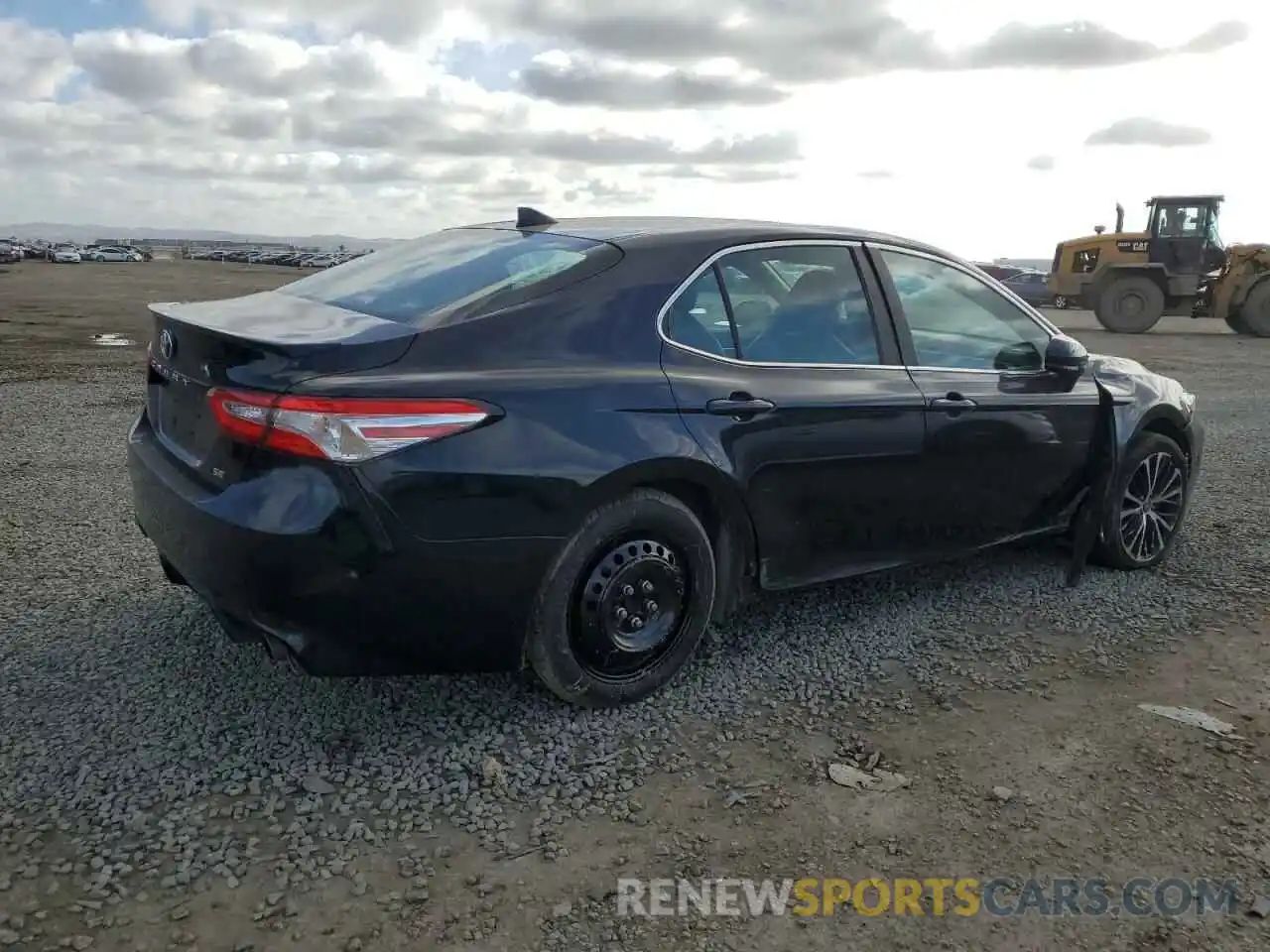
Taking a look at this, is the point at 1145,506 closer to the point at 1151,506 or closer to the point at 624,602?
the point at 1151,506

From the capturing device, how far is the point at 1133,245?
2158cm

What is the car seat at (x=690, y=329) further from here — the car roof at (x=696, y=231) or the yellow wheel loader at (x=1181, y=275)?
the yellow wheel loader at (x=1181, y=275)

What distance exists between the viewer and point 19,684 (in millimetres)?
3229

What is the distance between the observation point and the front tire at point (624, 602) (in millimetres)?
2955

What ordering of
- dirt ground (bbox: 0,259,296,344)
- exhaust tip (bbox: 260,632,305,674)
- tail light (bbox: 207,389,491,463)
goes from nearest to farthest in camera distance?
tail light (bbox: 207,389,491,463)
exhaust tip (bbox: 260,632,305,674)
dirt ground (bbox: 0,259,296,344)

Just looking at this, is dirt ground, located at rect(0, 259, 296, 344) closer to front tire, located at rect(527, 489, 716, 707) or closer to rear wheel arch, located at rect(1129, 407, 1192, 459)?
front tire, located at rect(527, 489, 716, 707)

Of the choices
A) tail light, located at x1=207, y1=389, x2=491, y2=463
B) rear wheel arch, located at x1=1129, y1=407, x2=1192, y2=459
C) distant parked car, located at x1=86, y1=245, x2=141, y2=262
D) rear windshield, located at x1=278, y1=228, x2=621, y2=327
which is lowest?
rear wheel arch, located at x1=1129, y1=407, x2=1192, y2=459

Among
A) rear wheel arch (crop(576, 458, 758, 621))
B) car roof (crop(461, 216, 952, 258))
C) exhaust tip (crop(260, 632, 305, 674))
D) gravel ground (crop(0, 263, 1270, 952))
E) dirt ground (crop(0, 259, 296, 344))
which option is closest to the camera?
gravel ground (crop(0, 263, 1270, 952))

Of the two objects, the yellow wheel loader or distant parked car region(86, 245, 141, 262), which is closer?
the yellow wheel loader

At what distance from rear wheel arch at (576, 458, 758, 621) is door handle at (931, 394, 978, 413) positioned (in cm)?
95

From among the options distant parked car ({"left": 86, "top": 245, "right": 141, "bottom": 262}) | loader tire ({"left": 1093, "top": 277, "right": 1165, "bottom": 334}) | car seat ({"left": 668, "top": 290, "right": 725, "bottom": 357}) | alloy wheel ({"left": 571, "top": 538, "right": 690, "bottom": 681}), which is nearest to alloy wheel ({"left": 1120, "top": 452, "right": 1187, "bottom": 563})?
car seat ({"left": 668, "top": 290, "right": 725, "bottom": 357})

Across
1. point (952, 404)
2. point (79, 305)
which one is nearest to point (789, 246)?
point (952, 404)

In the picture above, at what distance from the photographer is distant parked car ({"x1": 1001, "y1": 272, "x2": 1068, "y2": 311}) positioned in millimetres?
23719

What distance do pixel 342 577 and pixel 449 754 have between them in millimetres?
660
